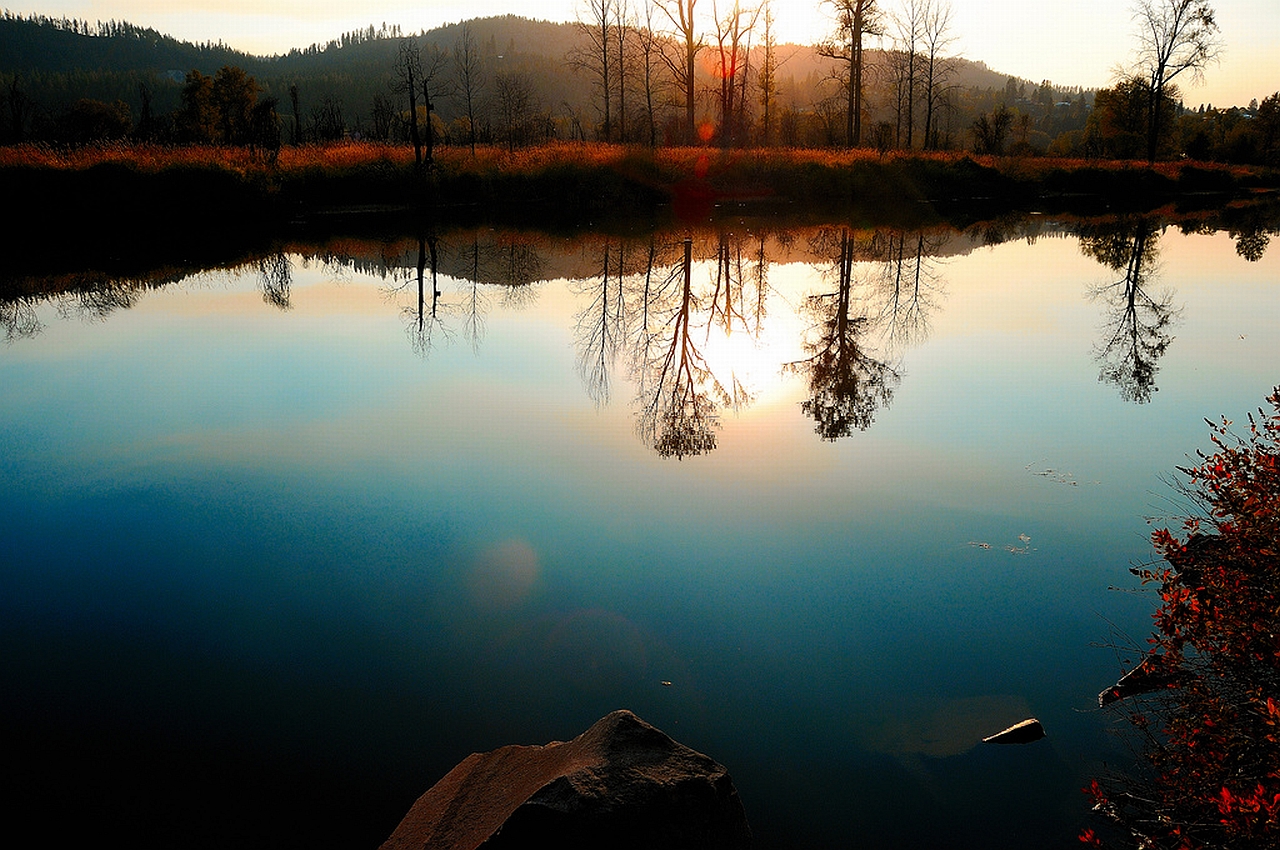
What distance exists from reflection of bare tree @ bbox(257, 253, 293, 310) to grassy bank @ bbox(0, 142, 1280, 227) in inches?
269

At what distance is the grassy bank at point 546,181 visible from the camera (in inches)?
891

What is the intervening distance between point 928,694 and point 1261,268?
19.7 m

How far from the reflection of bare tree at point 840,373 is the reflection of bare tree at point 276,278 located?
955cm

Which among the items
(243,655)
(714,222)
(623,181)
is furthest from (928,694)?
(623,181)

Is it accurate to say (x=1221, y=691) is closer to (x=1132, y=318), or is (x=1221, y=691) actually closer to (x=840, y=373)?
(x=840, y=373)

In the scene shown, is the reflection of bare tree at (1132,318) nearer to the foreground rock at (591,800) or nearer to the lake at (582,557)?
the lake at (582,557)

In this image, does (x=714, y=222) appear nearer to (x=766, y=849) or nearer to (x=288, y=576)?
(x=288, y=576)

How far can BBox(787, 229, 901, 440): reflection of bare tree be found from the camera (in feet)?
28.4

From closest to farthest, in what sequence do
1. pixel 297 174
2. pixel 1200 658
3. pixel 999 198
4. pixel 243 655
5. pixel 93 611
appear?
pixel 1200 658
pixel 243 655
pixel 93 611
pixel 297 174
pixel 999 198

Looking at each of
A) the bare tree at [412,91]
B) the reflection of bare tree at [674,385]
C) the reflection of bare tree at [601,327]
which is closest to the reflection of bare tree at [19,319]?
the reflection of bare tree at [601,327]

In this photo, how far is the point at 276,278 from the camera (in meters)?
17.1

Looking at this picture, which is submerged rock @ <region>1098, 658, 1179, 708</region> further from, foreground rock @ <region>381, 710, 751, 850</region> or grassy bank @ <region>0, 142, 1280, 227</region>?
grassy bank @ <region>0, 142, 1280, 227</region>

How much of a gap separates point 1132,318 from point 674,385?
29.0 feet

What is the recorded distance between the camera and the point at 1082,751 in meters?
3.71
